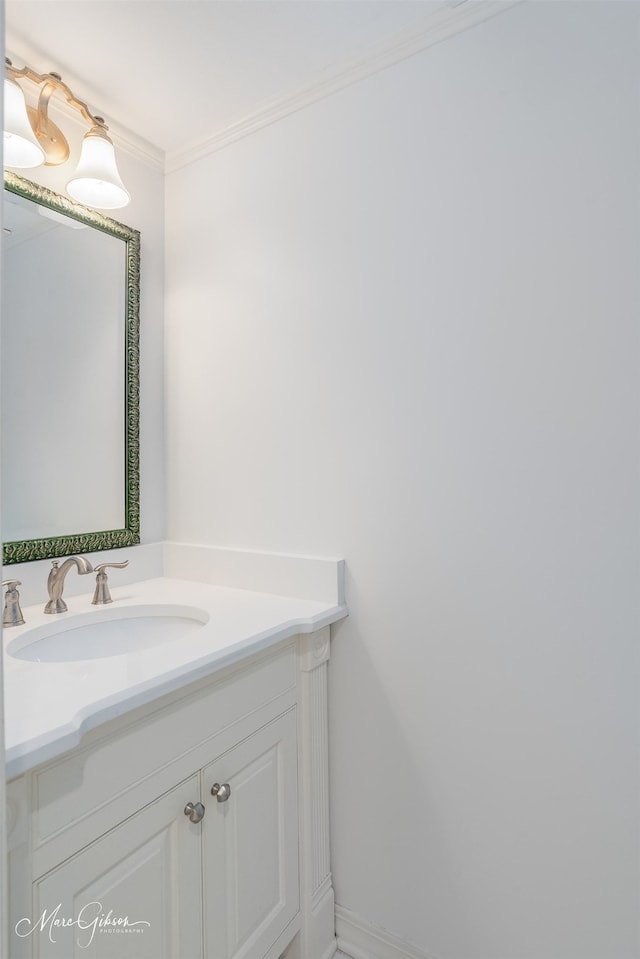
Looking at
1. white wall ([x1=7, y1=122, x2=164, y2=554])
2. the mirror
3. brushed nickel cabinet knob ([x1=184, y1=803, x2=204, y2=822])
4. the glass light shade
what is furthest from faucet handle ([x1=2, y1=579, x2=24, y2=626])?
the glass light shade

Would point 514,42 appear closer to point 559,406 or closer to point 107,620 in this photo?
point 559,406

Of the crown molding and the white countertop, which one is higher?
the crown molding

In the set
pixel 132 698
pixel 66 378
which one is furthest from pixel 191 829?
pixel 66 378

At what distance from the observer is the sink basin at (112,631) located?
1235 millimetres

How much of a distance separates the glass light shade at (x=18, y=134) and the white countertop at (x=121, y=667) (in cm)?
112

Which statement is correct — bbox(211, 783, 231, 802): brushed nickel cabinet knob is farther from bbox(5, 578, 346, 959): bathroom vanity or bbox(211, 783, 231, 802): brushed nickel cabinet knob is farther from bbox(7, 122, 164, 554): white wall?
bbox(7, 122, 164, 554): white wall

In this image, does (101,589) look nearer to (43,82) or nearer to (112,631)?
(112,631)

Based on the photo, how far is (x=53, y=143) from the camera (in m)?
1.37

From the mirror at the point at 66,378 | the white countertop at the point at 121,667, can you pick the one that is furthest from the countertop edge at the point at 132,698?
the mirror at the point at 66,378

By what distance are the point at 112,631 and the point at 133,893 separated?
0.61 meters

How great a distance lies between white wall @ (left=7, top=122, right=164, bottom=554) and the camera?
5.45 feet

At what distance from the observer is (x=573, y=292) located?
1.08 meters

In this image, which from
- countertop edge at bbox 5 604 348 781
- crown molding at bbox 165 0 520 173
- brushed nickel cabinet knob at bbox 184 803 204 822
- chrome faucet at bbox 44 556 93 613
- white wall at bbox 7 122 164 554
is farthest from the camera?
white wall at bbox 7 122 164 554

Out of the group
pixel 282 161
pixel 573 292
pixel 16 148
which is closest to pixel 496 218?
pixel 573 292
